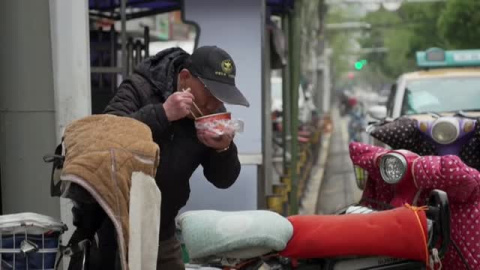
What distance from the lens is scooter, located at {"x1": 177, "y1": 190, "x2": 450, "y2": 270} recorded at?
281cm

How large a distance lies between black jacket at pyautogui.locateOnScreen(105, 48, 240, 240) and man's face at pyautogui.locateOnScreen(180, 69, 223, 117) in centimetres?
9

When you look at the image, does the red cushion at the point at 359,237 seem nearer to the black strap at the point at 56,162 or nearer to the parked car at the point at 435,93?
the black strap at the point at 56,162

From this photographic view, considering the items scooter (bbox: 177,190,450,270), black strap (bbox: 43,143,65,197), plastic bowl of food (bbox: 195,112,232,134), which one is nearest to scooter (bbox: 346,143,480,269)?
scooter (bbox: 177,190,450,270)

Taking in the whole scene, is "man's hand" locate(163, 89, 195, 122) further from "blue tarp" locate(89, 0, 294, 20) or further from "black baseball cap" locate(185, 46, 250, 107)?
"blue tarp" locate(89, 0, 294, 20)

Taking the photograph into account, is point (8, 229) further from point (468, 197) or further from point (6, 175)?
point (468, 197)

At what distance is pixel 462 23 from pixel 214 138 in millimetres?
14065

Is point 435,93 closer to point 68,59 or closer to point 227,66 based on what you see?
point 68,59

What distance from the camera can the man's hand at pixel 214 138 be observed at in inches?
108

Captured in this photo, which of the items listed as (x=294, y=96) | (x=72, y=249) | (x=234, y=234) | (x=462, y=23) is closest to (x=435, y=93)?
(x=294, y=96)

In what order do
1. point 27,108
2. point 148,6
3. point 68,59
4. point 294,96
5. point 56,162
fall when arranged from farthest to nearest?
point 148,6 → point 294,96 → point 27,108 → point 68,59 → point 56,162

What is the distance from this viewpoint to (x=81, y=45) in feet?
11.7

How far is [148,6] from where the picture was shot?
888 centimetres

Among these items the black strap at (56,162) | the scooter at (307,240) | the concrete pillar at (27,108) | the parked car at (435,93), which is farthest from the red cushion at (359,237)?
the parked car at (435,93)

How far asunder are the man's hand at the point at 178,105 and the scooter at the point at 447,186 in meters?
1.22
